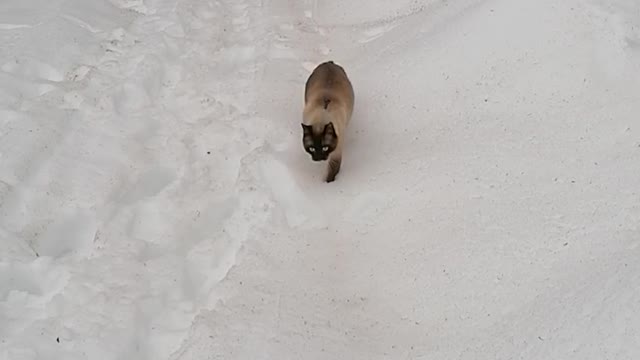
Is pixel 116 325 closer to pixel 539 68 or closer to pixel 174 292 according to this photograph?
pixel 174 292

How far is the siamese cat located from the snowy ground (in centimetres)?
24

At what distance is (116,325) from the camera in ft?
13.5

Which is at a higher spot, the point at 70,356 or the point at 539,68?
the point at 539,68

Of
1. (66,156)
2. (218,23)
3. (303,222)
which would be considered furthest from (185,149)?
(218,23)

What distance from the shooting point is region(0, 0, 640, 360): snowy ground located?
4031 mm

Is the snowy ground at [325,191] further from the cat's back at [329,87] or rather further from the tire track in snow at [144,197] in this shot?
the cat's back at [329,87]

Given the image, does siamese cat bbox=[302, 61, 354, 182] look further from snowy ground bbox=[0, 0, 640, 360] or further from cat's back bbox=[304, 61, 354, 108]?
snowy ground bbox=[0, 0, 640, 360]

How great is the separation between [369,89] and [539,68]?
155 centimetres

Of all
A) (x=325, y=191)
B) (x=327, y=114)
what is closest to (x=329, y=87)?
(x=327, y=114)

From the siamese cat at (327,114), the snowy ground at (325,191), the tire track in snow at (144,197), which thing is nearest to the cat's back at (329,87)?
the siamese cat at (327,114)

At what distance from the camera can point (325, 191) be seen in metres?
5.34

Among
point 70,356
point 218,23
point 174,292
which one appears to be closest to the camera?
point 70,356

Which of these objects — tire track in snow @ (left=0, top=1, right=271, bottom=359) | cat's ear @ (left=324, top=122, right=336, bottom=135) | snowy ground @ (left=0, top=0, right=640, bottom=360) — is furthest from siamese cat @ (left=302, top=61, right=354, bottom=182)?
tire track in snow @ (left=0, top=1, right=271, bottom=359)

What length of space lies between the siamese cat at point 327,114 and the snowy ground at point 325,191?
0.24m
